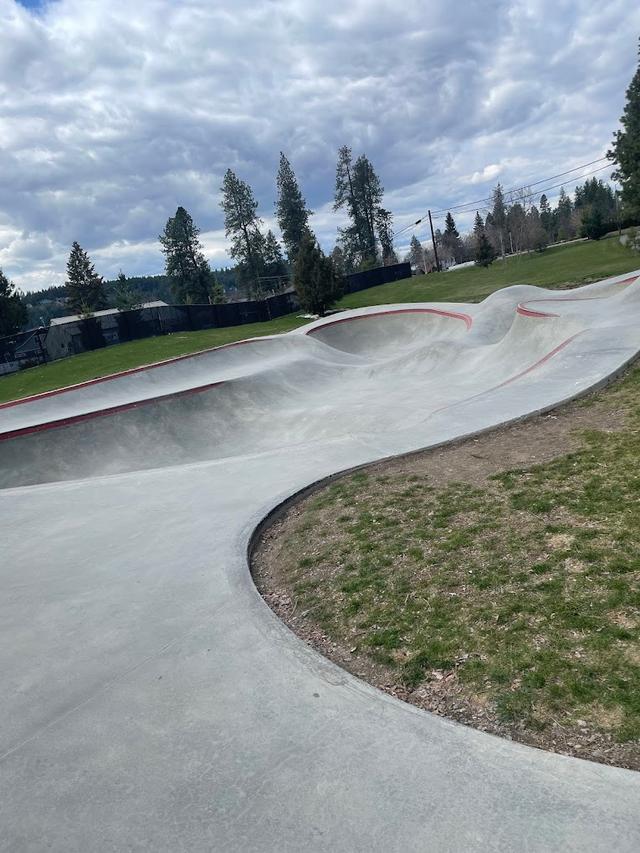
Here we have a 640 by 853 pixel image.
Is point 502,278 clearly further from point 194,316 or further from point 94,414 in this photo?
point 94,414

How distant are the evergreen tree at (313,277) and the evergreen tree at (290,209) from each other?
4100 cm

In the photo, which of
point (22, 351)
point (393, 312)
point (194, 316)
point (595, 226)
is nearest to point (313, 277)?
point (194, 316)

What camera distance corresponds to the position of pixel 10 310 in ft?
186

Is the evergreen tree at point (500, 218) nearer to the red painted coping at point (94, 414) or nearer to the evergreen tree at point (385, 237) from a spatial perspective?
the evergreen tree at point (385, 237)

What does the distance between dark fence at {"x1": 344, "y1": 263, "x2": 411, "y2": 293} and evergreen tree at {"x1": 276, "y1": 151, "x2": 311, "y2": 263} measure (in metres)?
22.1

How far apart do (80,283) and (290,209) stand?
3174cm

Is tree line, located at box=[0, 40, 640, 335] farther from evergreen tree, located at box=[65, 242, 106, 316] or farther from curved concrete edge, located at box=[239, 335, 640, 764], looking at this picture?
curved concrete edge, located at box=[239, 335, 640, 764]

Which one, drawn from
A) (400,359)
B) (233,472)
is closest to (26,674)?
(233,472)

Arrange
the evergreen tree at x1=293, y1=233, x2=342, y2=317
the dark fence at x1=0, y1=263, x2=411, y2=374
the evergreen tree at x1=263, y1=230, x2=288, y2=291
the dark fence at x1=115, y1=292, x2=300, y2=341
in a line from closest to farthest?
the dark fence at x1=0, y1=263, x2=411, y2=374 → the evergreen tree at x1=293, y1=233, x2=342, y2=317 → the dark fence at x1=115, y1=292, x2=300, y2=341 → the evergreen tree at x1=263, y1=230, x2=288, y2=291

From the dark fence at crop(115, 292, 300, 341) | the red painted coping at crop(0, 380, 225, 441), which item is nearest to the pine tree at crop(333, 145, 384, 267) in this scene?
the dark fence at crop(115, 292, 300, 341)

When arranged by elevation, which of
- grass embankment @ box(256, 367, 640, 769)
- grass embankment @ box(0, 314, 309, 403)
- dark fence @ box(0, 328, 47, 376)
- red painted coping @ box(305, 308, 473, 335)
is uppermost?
dark fence @ box(0, 328, 47, 376)

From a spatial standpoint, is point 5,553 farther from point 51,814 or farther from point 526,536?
point 526,536

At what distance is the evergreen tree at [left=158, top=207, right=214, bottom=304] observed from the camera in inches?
3029

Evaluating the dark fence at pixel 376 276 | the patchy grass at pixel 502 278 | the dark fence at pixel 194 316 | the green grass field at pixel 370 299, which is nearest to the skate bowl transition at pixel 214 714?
the green grass field at pixel 370 299
